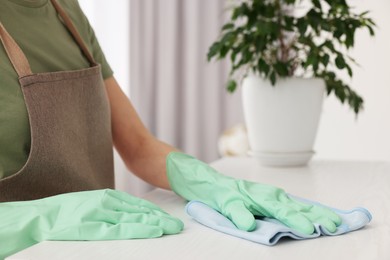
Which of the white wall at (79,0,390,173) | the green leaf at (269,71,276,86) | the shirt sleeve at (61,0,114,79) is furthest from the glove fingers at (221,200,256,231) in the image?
the white wall at (79,0,390,173)

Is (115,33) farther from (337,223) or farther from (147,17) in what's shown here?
(337,223)

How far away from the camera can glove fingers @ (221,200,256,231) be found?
942 mm

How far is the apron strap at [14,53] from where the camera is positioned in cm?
115

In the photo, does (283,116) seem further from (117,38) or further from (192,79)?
(192,79)

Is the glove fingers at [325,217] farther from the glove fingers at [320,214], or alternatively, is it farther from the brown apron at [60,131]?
the brown apron at [60,131]

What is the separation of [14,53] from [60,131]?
16 centimetres

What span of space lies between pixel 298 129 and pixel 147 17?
68.6 inches

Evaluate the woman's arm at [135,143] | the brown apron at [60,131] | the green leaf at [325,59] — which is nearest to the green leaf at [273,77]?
the green leaf at [325,59]

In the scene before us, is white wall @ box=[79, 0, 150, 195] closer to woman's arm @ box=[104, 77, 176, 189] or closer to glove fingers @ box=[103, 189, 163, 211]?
woman's arm @ box=[104, 77, 176, 189]

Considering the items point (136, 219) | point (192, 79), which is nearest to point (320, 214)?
point (136, 219)

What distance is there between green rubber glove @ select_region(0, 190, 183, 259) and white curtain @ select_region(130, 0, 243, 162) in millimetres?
2308

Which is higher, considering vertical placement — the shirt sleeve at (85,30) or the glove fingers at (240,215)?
the shirt sleeve at (85,30)

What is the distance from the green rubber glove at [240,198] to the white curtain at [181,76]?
2006 mm

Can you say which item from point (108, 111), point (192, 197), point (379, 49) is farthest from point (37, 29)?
point (379, 49)
